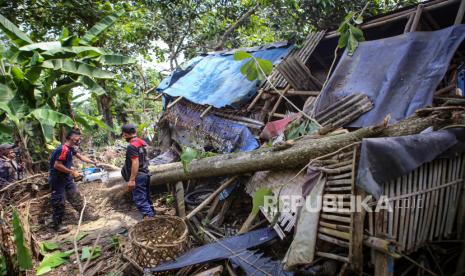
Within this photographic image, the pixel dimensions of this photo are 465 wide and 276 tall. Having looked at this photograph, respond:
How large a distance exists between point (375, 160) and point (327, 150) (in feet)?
5.40

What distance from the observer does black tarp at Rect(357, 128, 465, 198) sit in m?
2.46

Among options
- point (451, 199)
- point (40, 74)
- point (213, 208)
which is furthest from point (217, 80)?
point (451, 199)

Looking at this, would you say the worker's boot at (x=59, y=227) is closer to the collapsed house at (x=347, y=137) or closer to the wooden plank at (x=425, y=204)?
the collapsed house at (x=347, y=137)

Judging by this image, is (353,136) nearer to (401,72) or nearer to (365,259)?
(365,259)

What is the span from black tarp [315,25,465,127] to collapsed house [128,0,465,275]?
0.02 metres

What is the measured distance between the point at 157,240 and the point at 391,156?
11.1ft

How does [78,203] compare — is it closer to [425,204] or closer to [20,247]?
[20,247]

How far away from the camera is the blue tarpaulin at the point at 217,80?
703 centimetres

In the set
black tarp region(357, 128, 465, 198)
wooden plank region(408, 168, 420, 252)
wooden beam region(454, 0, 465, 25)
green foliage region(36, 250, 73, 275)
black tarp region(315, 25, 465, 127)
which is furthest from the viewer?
wooden beam region(454, 0, 465, 25)

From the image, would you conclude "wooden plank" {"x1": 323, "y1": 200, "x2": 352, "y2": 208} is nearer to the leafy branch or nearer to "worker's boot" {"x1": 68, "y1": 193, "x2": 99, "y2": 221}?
the leafy branch

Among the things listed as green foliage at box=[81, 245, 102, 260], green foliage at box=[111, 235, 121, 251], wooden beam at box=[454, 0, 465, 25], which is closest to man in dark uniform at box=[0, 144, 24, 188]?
green foliage at box=[81, 245, 102, 260]

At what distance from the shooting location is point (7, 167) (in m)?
6.68

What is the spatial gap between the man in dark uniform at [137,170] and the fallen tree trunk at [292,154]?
0.70m

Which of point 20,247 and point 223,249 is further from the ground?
point 20,247
